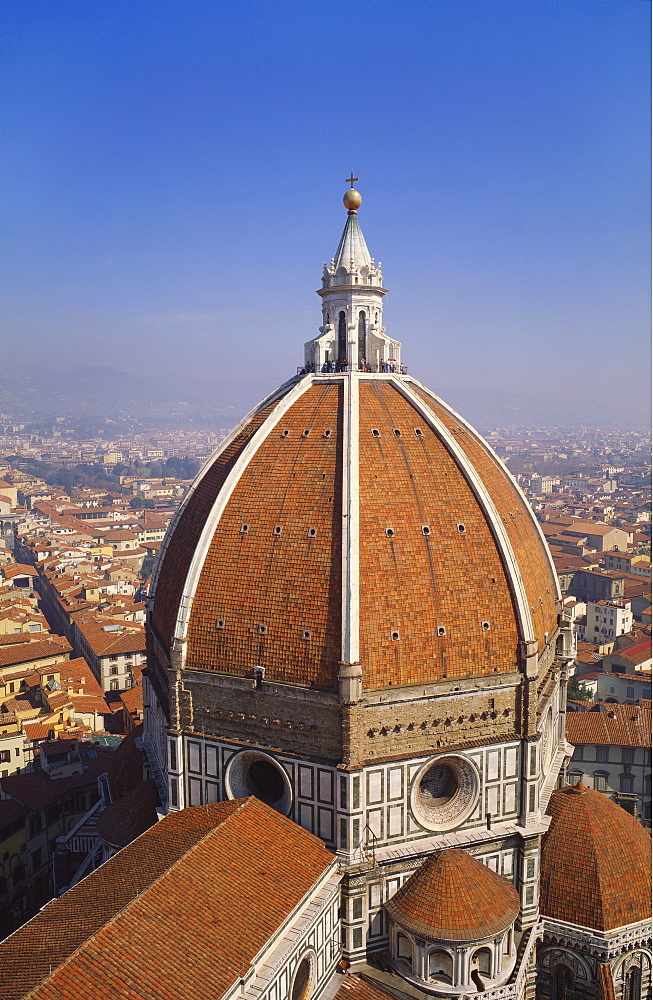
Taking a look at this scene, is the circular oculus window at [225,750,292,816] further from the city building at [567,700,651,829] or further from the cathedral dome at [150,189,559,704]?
the city building at [567,700,651,829]

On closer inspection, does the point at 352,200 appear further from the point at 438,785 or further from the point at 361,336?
the point at 438,785

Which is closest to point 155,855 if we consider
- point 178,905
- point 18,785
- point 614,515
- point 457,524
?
point 178,905

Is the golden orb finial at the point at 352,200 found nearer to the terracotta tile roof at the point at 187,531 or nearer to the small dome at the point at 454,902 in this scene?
the terracotta tile roof at the point at 187,531

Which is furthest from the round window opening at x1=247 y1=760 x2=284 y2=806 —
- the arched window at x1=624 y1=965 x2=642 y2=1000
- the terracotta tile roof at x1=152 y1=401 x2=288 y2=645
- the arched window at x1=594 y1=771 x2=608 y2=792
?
the arched window at x1=594 y1=771 x2=608 y2=792

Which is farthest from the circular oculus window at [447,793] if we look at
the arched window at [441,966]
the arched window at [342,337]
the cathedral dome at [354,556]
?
the arched window at [342,337]

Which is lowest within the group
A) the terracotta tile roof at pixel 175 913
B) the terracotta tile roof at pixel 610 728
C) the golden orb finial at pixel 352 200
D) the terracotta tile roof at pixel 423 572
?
the terracotta tile roof at pixel 610 728

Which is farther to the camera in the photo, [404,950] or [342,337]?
[342,337]

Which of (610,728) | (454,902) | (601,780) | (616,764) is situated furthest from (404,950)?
(610,728)

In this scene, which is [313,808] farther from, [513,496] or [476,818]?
[513,496]
